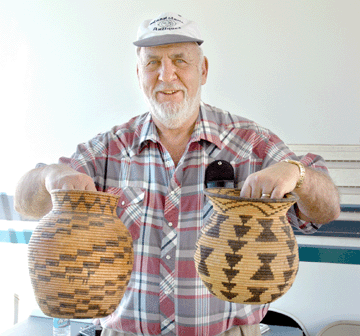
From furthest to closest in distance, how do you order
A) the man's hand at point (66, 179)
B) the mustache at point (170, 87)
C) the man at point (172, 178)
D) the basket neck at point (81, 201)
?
the mustache at point (170, 87)
the man at point (172, 178)
the man's hand at point (66, 179)
the basket neck at point (81, 201)

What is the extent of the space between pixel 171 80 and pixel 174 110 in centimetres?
14

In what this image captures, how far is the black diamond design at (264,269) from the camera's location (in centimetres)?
110

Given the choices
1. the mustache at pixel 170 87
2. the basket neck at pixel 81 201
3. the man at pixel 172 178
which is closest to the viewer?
the basket neck at pixel 81 201

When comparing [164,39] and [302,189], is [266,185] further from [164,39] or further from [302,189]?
[164,39]

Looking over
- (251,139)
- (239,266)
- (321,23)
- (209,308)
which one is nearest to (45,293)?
(239,266)

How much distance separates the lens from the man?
171 cm

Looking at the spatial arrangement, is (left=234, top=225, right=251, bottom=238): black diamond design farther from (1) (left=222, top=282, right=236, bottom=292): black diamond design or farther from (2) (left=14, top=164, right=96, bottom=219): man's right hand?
(2) (left=14, top=164, right=96, bottom=219): man's right hand

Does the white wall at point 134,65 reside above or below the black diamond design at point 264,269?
above

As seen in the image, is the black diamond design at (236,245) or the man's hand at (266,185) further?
the man's hand at (266,185)

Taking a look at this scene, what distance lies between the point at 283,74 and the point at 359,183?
863 mm

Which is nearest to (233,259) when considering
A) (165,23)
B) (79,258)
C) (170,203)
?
(79,258)

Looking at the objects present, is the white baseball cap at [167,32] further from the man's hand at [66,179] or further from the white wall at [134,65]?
the white wall at [134,65]

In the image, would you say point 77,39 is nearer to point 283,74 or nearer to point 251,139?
point 283,74

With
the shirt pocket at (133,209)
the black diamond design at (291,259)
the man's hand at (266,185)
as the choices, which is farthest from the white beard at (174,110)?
the black diamond design at (291,259)
